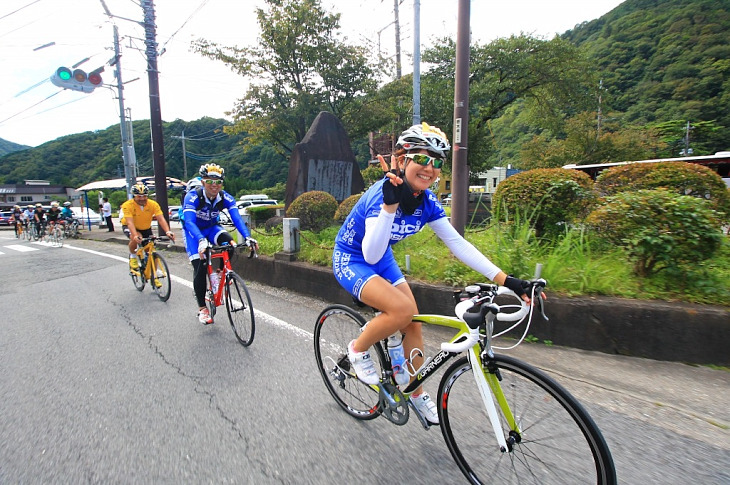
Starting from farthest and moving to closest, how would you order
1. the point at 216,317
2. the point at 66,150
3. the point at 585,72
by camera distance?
1. the point at 66,150
2. the point at 585,72
3. the point at 216,317

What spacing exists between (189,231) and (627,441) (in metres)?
4.44

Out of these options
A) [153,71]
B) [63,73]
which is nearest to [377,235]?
[153,71]

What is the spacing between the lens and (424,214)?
224 cm

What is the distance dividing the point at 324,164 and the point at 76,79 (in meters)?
9.62

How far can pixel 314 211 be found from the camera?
25.8 ft

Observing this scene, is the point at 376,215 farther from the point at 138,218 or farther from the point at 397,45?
the point at 397,45

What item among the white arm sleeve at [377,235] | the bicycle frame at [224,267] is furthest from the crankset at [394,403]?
the bicycle frame at [224,267]

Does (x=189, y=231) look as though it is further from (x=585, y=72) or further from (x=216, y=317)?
(x=585, y=72)

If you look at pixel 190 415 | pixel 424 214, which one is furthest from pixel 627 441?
pixel 190 415

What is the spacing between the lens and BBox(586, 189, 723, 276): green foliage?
3.33m

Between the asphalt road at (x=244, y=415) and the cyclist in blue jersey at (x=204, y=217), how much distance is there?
0.54 meters

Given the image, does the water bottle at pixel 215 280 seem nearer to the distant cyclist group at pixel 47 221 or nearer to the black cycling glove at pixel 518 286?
the black cycling glove at pixel 518 286

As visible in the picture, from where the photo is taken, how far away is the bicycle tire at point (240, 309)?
386cm

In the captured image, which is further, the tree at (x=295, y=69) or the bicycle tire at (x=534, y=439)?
the tree at (x=295, y=69)
